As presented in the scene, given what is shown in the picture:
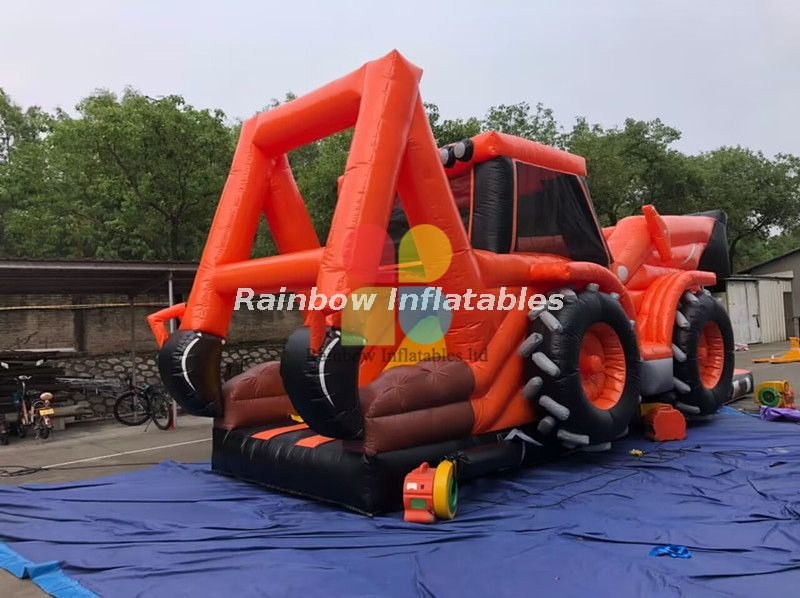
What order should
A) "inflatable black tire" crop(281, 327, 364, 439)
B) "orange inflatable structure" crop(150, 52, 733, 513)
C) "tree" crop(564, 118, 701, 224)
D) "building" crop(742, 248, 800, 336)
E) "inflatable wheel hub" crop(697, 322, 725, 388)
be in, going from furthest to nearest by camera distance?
"building" crop(742, 248, 800, 336) → "tree" crop(564, 118, 701, 224) → "inflatable wheel hub" crop(697, 322, 725, 388) → "orange inflatable structure" crop(150, 52, 733, 513) → "inflatable black tire" crop(281, 327, 364, 439)

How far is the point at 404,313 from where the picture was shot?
5035 millimetres

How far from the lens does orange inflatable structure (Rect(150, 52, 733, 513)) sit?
157 inches

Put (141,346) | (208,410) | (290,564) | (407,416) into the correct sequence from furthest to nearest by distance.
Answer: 1. (141,346)
2. (208,410)
3. (407,416)
4. (290,564)

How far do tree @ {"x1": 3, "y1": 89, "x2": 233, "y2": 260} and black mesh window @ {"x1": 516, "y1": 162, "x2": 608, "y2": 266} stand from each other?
9.51m

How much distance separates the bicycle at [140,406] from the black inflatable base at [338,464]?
429cm

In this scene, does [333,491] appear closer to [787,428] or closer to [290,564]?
[290,564]

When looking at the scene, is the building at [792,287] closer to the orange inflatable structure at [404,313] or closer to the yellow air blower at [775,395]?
the yellow air blower at [775,395]

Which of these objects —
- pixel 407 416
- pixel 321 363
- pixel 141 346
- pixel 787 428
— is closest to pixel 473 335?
pixel 407 416

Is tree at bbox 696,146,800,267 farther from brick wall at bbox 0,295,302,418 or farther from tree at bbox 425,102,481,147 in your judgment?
brick wall at bbox 0,295,302,418

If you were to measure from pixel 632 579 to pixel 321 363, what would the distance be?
1.91 meters

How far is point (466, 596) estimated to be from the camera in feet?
9.52

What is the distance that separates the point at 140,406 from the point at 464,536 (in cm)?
687

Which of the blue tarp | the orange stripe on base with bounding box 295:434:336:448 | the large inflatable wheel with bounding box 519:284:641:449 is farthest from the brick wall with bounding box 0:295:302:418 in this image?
the large inflatable wheel with bounding box 519:284:641:449

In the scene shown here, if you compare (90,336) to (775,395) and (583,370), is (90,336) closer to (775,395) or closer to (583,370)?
(583,370)
